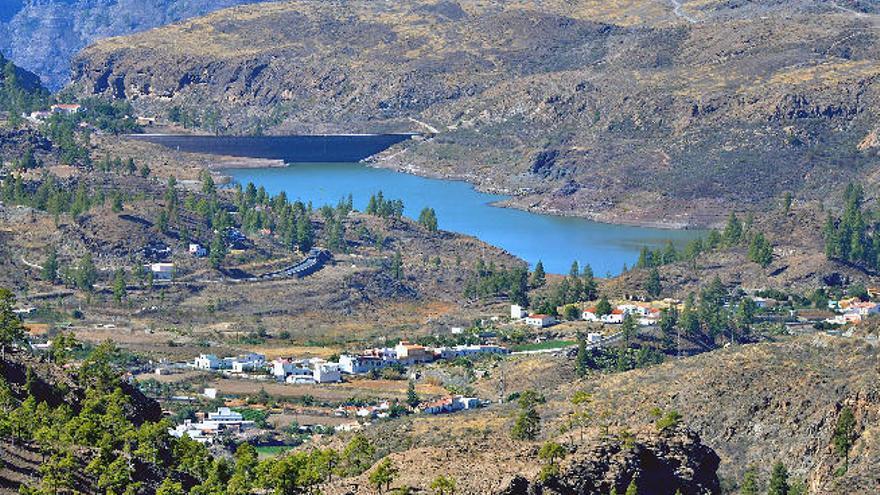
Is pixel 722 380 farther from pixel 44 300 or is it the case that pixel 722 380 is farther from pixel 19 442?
pixel 44 300

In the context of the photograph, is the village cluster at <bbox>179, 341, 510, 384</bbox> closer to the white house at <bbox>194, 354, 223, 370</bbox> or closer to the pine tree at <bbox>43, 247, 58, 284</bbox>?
the white house at <bbox>194, 354, 223, 370</bbox>

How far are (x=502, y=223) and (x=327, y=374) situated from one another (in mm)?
75596

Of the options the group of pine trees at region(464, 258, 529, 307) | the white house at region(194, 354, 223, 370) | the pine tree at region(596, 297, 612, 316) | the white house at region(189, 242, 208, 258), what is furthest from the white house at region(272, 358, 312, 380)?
the white house at region(189, 242, 208, 258)

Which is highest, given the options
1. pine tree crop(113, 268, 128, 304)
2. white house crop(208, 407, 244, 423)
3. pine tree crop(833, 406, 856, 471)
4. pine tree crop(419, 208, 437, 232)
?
pine tree crop(833, 406, 856, 471)

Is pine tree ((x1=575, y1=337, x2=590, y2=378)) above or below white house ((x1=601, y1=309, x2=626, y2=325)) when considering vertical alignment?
above

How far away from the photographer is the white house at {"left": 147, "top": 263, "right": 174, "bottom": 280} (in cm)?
12388

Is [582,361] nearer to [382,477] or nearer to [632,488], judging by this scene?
[632,488]

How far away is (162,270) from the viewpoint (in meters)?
125

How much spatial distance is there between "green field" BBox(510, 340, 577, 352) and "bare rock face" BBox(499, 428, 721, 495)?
158 feet

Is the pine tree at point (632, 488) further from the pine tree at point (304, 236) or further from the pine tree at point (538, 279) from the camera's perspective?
the pine tree at point (304, 236)

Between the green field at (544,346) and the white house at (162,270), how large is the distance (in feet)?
89.9

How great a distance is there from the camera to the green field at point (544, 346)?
336 feet

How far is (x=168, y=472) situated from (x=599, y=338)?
163 ft

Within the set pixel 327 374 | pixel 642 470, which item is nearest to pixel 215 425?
pixel 327 374
